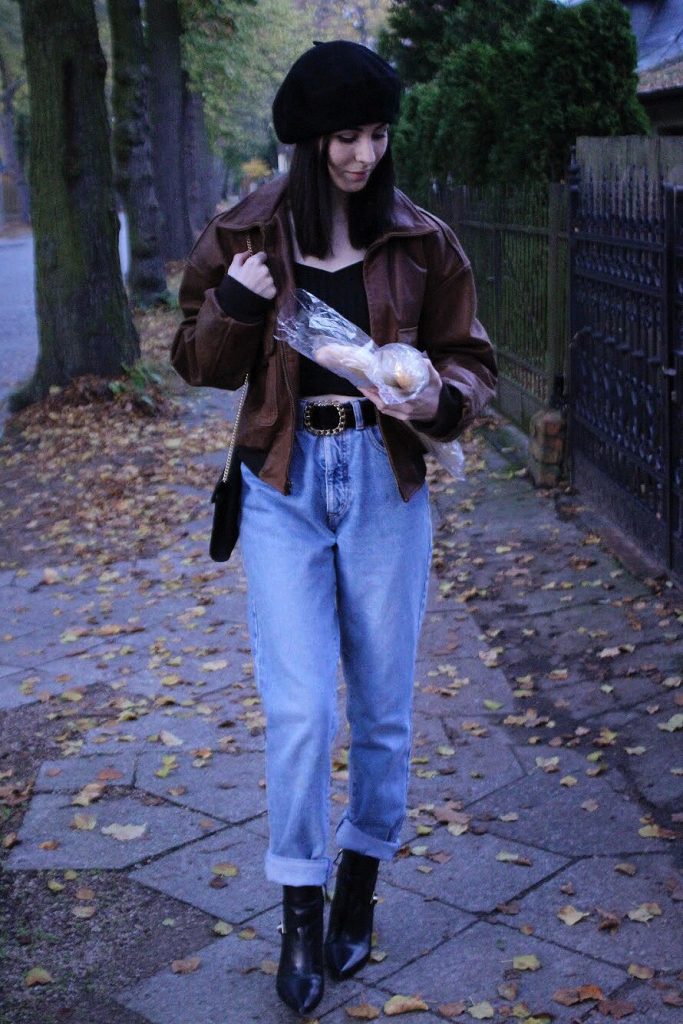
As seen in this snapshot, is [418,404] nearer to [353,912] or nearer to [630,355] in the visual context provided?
[353,912]

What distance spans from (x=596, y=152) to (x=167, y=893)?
5.95 m

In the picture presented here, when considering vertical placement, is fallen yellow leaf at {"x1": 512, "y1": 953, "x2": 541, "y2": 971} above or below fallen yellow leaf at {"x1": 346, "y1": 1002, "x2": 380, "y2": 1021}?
above

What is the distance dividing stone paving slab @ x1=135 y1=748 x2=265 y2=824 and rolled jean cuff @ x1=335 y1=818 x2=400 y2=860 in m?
0.98

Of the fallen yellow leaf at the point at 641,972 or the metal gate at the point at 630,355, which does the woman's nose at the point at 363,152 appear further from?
the metal gate at the point at 630,355

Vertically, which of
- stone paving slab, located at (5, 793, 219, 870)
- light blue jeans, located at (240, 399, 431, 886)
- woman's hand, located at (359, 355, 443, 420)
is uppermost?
woman's hand, located at (359, 355, 443, 420)

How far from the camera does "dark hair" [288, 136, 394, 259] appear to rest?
3.11m

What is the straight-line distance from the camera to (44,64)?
12.5 meters

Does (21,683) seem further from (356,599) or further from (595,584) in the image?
(356,599)

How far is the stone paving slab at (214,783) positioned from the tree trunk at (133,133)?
15.7m

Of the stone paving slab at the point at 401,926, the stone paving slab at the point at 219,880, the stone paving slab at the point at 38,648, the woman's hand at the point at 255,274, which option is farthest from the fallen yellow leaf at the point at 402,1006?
the stone paving slab at the point at 38,648

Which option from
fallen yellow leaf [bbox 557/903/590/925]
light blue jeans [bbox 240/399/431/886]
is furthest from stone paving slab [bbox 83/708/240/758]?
light blue jeans [bbox 240/399/431/886]

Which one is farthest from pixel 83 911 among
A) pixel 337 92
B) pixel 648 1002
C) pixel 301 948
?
pixel 337 92

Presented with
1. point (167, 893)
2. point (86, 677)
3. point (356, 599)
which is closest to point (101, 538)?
→ point (86, 677)

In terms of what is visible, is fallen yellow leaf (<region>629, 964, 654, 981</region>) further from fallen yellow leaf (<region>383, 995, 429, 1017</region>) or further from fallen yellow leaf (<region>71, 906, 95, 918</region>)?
fallen yellow leaf (<region>71, 906, 95, 918</region>)
